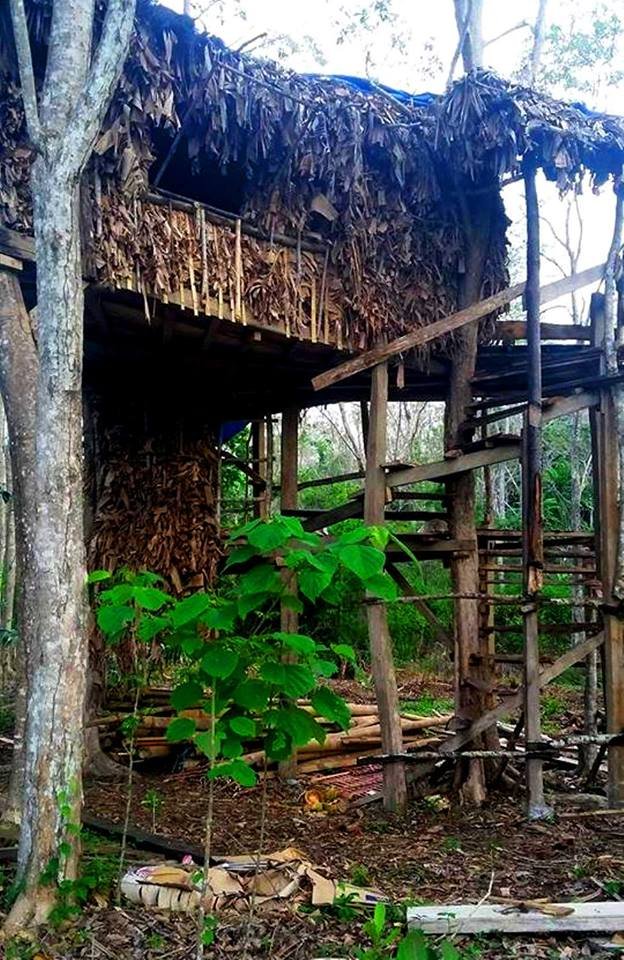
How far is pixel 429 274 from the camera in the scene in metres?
8.11

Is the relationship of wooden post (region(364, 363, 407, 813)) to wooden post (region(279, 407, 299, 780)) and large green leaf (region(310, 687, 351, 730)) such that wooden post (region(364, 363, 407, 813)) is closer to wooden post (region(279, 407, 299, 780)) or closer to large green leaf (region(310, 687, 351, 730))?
wooden post (region(279, 407, 299, 780))

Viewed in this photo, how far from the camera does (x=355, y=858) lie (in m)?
5.81

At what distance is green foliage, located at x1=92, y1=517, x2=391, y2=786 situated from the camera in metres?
3.48

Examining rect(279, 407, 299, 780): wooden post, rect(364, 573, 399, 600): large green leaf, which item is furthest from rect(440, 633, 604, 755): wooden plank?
rect(364, 573, 399, 600): large green leaf

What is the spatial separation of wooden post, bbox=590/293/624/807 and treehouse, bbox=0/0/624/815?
18mm

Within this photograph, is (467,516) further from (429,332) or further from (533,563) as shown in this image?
(429,332)

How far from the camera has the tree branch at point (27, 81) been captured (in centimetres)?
475

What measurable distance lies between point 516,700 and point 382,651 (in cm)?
Answer: 117

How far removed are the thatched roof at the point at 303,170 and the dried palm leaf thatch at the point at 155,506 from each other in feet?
9.60

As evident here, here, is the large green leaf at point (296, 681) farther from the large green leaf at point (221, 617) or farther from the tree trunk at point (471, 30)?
the tree trunk at point (471, 30)

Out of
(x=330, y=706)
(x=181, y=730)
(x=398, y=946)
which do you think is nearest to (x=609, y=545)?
(x=330, y=706)

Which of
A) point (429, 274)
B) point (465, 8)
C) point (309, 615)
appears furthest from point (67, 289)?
point (465, 8)

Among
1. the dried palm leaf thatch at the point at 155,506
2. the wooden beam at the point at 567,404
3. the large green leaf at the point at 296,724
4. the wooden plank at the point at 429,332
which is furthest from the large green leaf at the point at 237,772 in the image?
the dried palm leaf thatch at the point at 155,506

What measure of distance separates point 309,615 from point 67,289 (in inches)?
435
